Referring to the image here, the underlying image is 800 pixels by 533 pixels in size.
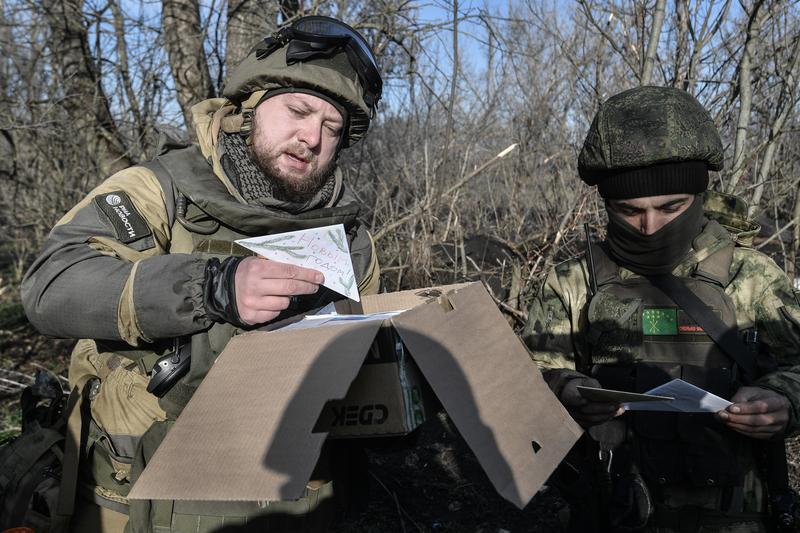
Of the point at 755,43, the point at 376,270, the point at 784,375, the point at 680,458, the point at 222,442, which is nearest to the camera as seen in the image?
the point at 222,442

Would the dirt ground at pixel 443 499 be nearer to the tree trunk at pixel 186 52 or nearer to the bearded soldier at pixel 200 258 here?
the bearded soldier at pixel 200 258

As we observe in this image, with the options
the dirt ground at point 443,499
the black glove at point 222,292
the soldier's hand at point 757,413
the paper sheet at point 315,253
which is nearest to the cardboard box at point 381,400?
the paper sheet at point 315,253

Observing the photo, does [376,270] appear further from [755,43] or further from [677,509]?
[755,43]

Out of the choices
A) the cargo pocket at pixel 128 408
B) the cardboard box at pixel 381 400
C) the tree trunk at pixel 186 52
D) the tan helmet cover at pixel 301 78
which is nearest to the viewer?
the cardboard box at pixel 381 400

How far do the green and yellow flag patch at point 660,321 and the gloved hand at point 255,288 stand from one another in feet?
4.15

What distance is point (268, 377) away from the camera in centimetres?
131

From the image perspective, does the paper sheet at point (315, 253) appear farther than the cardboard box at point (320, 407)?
Yes

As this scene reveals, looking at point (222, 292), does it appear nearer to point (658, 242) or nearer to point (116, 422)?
point (116, 422)

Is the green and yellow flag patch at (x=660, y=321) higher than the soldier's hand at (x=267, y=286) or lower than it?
lower

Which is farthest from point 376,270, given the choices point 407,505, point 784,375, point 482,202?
point 482,202

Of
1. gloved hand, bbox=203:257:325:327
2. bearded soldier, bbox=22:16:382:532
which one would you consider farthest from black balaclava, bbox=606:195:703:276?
gloved hand, bbox=203:257:325:327

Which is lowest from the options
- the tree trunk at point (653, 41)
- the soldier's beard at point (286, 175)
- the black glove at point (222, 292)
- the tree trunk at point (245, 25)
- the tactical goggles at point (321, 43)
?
the black glove at point (222, 292)

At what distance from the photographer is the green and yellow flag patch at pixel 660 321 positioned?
2098 millimetres

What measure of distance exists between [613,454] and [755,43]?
347 centimetres
